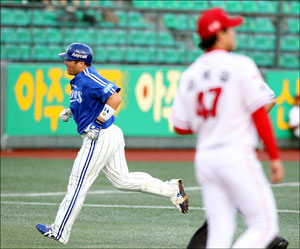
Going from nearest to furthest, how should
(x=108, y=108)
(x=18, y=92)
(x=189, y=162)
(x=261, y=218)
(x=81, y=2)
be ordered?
(x=261, y=218)
(x=108, y=108)
(x=189, y=162)
(x=18, y=92)
(x=81, y=2)

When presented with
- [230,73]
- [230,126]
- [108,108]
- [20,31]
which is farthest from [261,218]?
[20,31]

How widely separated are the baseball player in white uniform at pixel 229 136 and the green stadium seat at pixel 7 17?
13.3 metres

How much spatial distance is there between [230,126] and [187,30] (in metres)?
14.2

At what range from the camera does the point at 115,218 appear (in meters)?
9.35

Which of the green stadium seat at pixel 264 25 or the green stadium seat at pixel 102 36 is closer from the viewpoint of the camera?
the green stadium seat at pixel 102 36

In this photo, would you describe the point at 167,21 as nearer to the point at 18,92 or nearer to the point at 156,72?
the point at 156,72

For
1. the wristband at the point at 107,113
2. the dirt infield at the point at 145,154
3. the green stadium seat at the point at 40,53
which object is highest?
the wristband at the point at 107,113

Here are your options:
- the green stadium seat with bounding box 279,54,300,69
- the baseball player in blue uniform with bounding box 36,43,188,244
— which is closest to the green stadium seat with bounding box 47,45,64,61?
the green stadium seat with bounding box 279,54,300,69

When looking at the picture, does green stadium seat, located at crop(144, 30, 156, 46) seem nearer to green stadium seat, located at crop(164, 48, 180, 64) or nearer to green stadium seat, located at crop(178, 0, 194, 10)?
green stadium seat, located at crop(164, 48, 180, 64)

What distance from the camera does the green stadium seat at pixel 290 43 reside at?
19391 mm

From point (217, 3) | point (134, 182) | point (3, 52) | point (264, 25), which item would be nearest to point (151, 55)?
point (217, 3)

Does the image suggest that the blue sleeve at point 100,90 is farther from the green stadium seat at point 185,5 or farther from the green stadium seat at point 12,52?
the green stadium seat at point 185,5

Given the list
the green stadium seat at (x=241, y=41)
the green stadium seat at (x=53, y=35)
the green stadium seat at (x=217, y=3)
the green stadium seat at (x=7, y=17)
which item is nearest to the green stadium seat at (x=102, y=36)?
the green stadium seat at (x=53, y=35)

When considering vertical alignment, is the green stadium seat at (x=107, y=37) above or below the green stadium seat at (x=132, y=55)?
above
